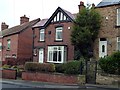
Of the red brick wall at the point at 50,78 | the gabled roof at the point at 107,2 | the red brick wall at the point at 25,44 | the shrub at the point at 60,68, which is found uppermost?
the gabled roof at the point at 107,2

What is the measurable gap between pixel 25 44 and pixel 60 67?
16620 millimetres

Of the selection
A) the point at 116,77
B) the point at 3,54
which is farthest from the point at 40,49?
the point at 116,77

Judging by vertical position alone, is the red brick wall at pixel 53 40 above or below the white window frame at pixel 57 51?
above

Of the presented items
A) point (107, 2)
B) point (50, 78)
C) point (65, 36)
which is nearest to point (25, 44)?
point (65, 36)

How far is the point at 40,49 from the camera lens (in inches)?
1407

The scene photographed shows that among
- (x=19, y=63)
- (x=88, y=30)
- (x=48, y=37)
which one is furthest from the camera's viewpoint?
(x=19, y=63)

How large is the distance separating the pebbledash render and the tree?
23.5 inches

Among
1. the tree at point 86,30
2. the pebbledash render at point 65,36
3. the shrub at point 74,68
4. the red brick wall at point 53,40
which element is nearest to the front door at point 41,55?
the pebbledash render at point 65,36

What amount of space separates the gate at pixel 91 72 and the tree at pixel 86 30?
5.02 meters

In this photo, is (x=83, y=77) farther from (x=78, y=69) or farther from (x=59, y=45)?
(x=59, y=45)

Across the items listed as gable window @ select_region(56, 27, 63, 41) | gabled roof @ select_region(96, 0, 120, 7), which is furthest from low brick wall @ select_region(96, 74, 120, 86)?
gable window @ select_region(56, 27, 63, 41)

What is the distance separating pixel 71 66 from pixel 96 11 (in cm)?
860

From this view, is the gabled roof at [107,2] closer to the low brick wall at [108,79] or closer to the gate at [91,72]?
the gate at [91,72]

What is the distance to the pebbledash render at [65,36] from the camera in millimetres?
26672
